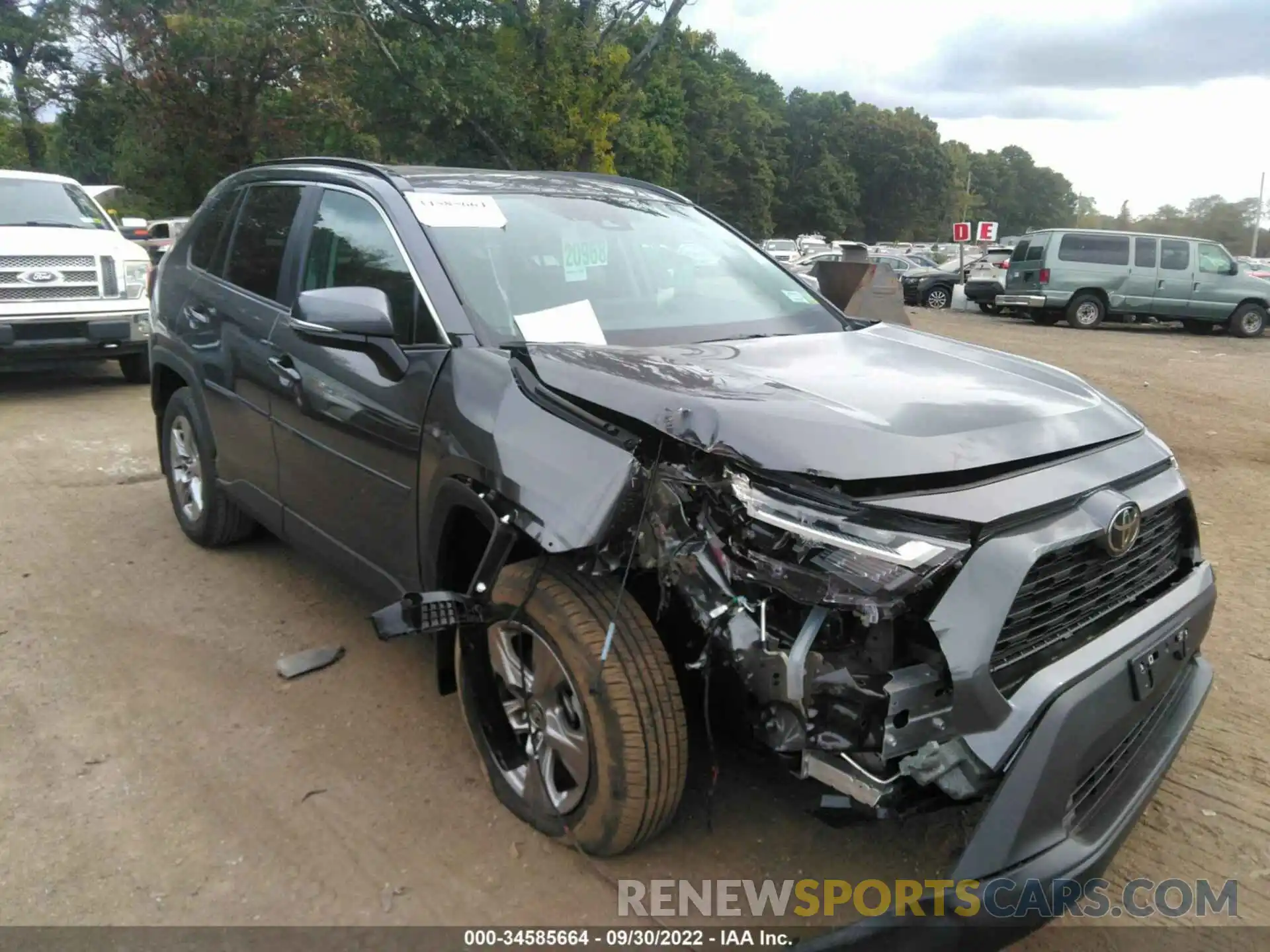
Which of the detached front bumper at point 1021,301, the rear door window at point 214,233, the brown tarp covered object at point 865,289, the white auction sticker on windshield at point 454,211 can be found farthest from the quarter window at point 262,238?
the detached front bumper at point 1021,301

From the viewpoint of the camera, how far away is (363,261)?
3.41m

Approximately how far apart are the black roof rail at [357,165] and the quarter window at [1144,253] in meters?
18.9

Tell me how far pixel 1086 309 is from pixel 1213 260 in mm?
2584

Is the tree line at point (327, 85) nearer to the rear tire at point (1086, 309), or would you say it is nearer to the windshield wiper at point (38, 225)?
the windshield wiper at point (38, 225)

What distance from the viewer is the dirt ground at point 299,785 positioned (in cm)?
259

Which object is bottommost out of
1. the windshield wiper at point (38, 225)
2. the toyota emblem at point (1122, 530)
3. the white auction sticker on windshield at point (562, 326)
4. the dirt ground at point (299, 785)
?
the dirt ground at point (299, 785)

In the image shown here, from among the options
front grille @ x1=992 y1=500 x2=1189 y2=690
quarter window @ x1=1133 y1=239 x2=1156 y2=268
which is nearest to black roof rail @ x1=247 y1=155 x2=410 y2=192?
front grille @ x1=992 y1=500 x2=1189 y2=690

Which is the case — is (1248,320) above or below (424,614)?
above

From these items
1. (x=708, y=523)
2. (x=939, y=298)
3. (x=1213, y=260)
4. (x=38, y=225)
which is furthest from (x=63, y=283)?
(x=939, y=298)

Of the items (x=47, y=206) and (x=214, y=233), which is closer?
(x=214, y=233)

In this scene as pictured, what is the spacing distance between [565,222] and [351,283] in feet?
2.64

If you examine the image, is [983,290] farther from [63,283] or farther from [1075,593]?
[1075,593]

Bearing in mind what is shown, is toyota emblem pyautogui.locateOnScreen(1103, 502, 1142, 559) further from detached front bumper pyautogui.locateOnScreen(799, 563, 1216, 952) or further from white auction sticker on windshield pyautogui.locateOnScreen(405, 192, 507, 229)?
white auction sticker on windshield pyautogui.locateOnScreen(405, 192, 507, 229)

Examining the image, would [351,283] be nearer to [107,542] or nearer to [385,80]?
[107,542]
